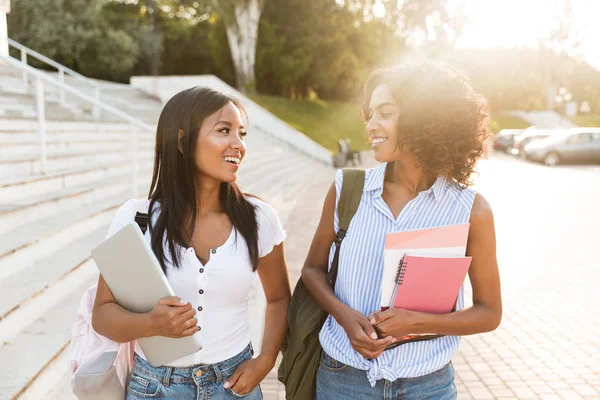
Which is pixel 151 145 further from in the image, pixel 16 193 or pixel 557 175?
pixel 557 175

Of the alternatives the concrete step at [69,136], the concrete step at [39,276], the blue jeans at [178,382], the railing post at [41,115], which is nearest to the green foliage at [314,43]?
the concrete step at [69,136]

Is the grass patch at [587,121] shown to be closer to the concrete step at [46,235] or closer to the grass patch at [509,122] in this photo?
the grass patch at [509,122]

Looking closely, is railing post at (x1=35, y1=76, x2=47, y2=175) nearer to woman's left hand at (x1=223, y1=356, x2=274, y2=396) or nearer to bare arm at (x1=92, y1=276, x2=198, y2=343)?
bare arm at (x1=92, y1=276, x2=198, y2=343)

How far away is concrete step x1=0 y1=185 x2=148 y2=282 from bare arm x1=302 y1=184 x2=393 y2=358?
2.68 metres

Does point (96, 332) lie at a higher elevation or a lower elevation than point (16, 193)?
higher

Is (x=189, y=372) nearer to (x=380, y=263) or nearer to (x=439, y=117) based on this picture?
(x=380, y=263)

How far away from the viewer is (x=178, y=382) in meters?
1.69

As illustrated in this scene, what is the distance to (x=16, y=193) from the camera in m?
4.89

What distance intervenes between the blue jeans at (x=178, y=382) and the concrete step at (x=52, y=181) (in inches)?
145

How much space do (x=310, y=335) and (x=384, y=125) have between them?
78cm

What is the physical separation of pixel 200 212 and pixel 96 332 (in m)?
0.52

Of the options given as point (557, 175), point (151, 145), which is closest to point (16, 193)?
point (151, 145)

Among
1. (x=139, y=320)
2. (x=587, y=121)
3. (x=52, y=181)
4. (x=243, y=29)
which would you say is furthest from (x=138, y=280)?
(x=587, y=121)

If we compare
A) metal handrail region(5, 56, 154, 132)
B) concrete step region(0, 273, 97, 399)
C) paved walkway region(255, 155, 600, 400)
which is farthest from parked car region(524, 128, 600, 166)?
concrete step region(0, 273, 97, 399)
